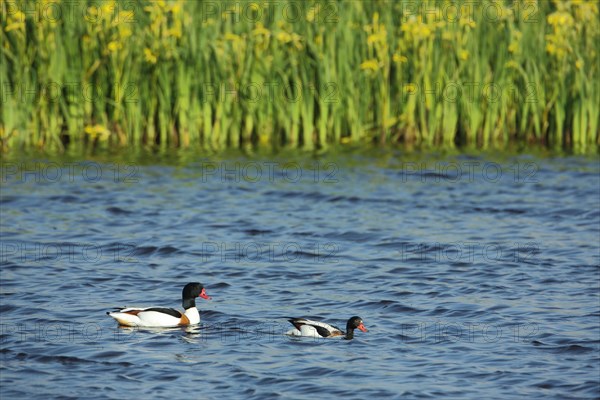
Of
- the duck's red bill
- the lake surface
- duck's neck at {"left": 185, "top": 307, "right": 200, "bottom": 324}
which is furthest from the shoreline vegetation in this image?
duck's neck at {"left": 185, "top": 307, "right": 200, "bottom": 324}

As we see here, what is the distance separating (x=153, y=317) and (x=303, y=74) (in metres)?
7.63

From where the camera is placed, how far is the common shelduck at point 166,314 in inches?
440

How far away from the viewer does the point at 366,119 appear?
1895 centimetres

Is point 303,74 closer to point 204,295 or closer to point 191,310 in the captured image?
point 204,295

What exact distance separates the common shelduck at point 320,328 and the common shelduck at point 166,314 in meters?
1.12

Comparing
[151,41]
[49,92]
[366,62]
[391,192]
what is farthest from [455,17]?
[49,92]

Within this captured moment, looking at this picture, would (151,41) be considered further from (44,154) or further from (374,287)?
(374,287)

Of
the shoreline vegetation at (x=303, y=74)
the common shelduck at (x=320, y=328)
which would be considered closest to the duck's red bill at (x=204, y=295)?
the common shelduck at (x=320, y=328)

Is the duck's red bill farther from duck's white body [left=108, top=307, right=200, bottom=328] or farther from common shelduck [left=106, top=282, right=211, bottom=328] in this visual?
duck's white body [left=108, top=307, right=200, bottom=328]

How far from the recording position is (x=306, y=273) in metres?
13.4

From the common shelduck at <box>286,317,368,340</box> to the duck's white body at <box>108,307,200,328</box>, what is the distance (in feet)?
3.64

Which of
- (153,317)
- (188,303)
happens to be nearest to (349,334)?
(188,303)

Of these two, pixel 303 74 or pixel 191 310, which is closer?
pixel 191 310

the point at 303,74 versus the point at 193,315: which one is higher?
the point at 303,74
